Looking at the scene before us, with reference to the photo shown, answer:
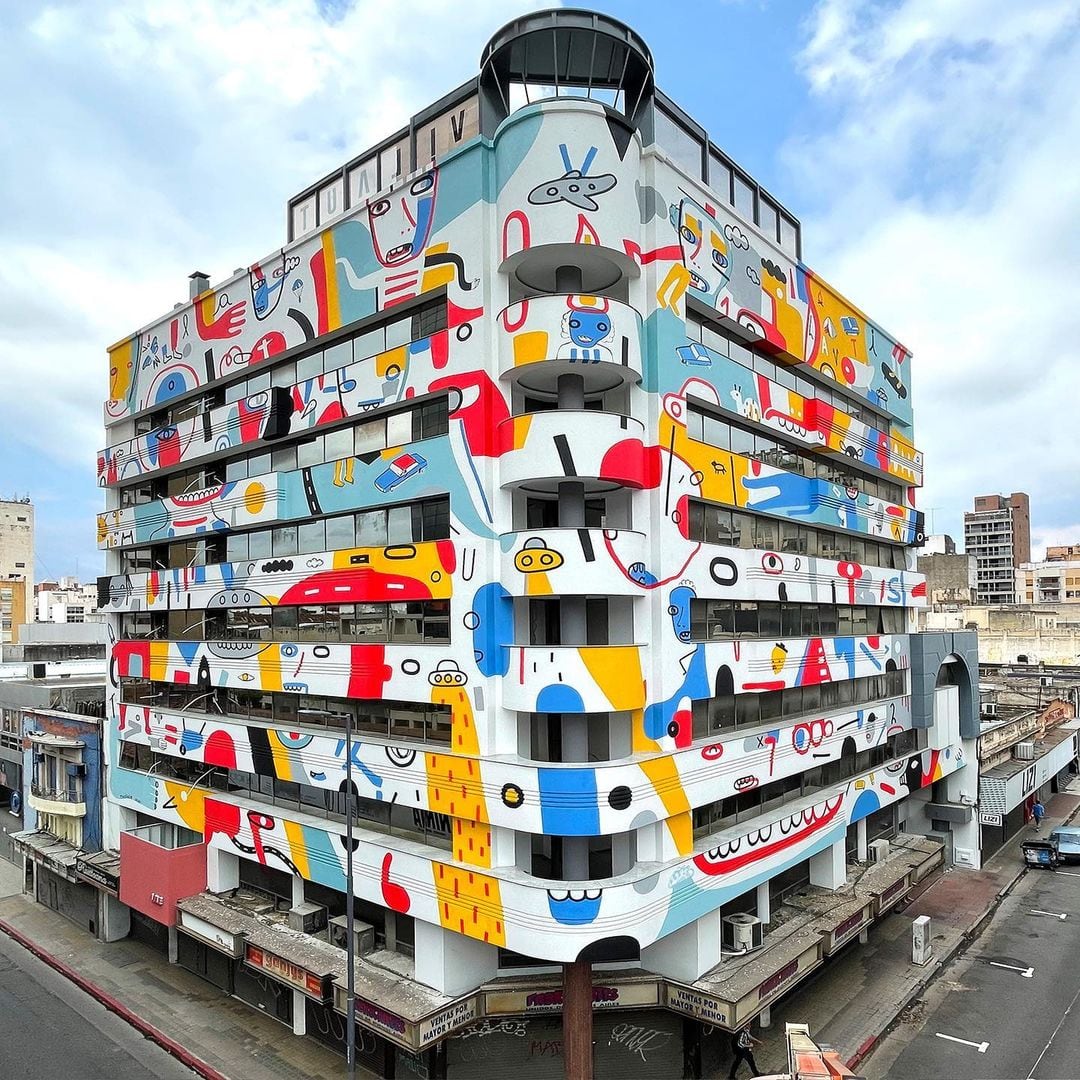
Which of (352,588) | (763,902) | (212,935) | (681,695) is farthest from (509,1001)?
(352,588)

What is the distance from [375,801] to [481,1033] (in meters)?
6.73

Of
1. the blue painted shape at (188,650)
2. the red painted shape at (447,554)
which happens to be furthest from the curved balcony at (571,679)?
the blue painted shape at (188,650)

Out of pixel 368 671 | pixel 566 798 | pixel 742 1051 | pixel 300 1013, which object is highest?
pixel 368 671

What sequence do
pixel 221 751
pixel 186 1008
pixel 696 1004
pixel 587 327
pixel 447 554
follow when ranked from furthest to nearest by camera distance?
pixel 221 751
pixel 186 1008
pixel 447 554
pixel 696 1004
pixel 587 327

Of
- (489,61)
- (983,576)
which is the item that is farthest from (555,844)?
(983,576)

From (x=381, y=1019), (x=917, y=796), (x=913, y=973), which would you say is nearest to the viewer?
(x=381, y=1019)

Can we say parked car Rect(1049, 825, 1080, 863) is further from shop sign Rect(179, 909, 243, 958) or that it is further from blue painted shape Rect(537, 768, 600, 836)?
shop sign Rect(179, 909, 243, 958)

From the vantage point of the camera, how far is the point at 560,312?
2033 centimetres

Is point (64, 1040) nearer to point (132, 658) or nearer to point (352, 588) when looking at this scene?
point (132, 658)

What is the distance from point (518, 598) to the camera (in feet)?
69.6

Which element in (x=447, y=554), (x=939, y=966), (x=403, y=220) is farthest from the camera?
(x=939, y=966)

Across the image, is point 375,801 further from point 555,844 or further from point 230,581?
point 230,581

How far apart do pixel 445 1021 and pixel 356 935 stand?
4469mm

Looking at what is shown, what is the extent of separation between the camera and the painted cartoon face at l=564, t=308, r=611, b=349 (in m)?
20.3
